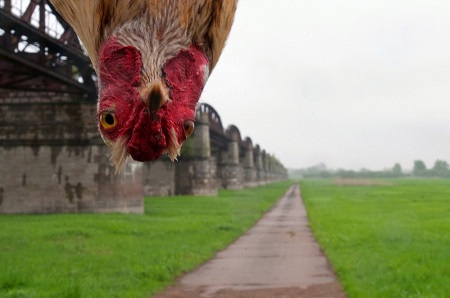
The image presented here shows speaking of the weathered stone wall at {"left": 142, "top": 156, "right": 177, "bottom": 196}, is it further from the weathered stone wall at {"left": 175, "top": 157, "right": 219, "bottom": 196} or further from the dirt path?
the dirt path

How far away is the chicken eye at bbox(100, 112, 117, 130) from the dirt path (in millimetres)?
9343

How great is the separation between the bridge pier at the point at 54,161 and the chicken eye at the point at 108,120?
2464cm

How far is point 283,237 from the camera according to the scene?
789 inches

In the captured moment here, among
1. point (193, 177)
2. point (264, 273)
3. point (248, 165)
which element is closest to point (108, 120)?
point (264, 273)

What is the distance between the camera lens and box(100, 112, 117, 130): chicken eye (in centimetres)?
120

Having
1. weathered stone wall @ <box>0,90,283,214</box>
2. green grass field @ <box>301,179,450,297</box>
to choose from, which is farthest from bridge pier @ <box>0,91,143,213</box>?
green grass field @ <box>301,179,450,297</box>

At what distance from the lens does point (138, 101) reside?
117 cm

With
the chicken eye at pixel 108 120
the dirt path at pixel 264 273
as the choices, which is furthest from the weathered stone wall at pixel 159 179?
the chicken eye at pixel 108 120

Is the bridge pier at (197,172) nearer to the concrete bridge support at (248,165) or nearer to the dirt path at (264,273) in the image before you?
the dirt path at (264,273)

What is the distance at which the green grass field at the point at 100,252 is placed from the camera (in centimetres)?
1007

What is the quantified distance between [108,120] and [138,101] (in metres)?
0.08

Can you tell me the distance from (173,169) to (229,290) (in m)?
38.6

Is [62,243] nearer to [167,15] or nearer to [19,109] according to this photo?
[19,109]

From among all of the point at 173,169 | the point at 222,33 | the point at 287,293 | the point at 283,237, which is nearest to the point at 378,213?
the point at 283,237
